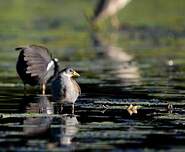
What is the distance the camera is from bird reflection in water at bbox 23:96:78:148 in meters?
9.71

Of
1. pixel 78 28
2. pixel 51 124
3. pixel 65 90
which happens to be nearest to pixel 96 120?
pixel 51 124

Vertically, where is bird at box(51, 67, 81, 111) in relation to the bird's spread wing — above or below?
below

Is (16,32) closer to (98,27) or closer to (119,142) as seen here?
(98,27)

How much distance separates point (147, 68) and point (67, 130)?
8.12 meters

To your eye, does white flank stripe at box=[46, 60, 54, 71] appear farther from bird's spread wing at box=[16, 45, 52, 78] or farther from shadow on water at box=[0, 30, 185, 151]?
shadow on water at box=[0, 30, 185, 151]

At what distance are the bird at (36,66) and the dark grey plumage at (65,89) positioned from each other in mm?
1565

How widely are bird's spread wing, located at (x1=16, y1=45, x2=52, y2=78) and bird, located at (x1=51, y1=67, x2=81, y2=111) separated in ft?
5.11

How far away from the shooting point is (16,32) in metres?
26.6

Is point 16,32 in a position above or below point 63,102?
above

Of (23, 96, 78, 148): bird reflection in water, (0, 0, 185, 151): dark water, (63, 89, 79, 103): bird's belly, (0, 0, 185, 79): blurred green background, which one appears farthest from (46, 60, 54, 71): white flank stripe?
(0, 0, 185, 79): blurred green background

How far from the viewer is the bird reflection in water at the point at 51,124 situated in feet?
31.9

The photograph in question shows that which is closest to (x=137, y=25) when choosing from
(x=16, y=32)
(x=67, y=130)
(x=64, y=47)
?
(x=16, y=32)

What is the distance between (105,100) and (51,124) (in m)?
2.49

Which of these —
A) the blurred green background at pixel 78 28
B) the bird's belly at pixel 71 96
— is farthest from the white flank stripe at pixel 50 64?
the blurred green background at pixel 78 28
